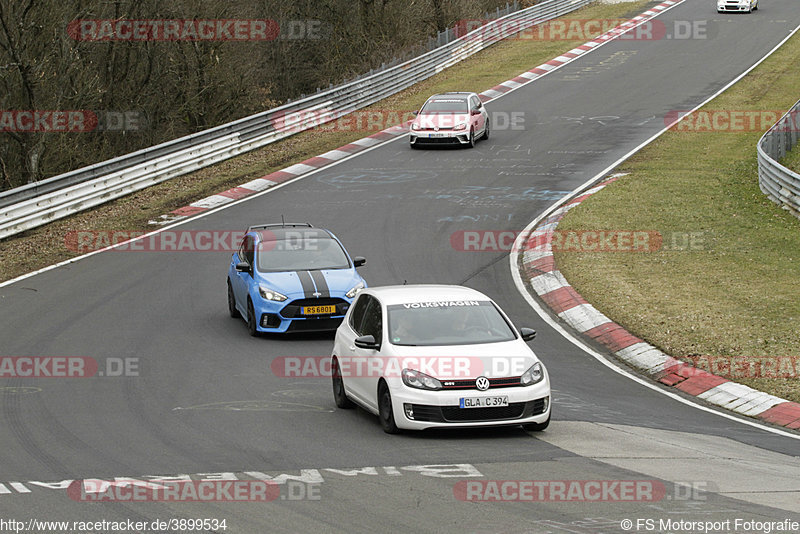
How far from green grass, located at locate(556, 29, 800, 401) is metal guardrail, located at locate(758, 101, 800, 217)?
280 millimetres

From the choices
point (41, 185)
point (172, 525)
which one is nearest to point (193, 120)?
point (41, 185)

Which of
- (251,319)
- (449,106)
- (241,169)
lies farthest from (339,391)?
(449,106)

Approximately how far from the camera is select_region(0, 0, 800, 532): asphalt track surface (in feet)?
27.0

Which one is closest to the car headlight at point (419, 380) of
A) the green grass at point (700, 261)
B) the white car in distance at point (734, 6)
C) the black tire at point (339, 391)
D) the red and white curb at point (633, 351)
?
the black tire at point (339, 391)

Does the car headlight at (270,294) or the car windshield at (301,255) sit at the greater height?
the car windshield at (301,255)

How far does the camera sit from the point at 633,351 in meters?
15.1

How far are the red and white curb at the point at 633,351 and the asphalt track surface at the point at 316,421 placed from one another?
0.57 metres

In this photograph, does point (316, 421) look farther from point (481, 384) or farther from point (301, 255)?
point (301, 255)

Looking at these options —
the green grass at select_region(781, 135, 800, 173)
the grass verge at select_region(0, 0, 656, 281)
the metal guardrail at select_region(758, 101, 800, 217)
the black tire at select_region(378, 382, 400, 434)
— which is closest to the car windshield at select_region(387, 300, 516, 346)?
the black tire at select_region(378, 382, 400, 434)

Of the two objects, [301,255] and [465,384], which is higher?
[301,255]

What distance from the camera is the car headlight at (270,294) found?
15.9 m

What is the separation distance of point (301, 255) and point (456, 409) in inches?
283

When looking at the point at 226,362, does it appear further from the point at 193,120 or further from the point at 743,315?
the point at 193,120

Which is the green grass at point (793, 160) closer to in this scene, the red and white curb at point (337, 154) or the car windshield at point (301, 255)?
the red and white curb at point (337, 154)
